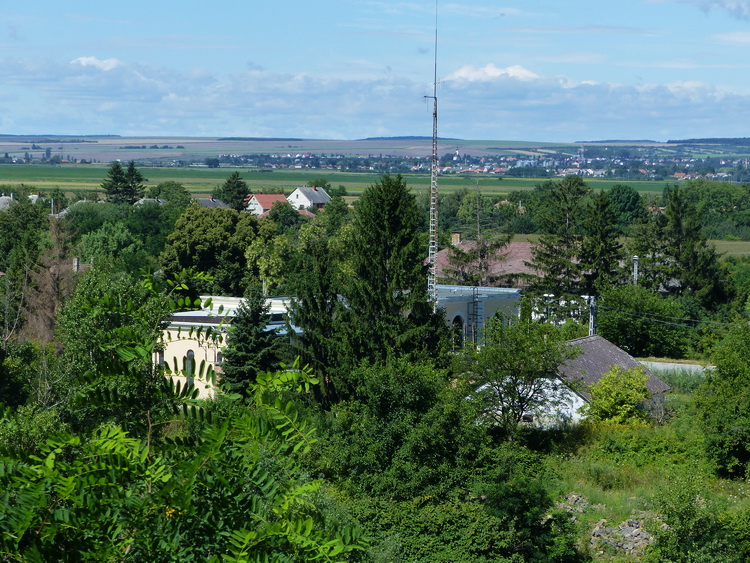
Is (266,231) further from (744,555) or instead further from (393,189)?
(744,555)

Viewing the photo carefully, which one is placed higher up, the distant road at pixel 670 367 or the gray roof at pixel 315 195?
the gray roof at pixel 315 195

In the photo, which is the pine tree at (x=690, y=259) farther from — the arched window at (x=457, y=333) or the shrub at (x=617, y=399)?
the shrub at (x=617, y=399)

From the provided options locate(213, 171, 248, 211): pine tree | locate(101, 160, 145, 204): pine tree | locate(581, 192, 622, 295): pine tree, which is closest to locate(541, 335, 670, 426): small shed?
locate(581, 192, 622, 295): pine tree

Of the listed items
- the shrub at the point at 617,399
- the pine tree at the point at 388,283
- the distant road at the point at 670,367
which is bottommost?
the distant road at the point at 670,367

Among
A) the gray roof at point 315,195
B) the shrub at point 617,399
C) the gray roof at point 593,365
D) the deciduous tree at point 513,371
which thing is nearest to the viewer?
the deciduous tree at point 513,371

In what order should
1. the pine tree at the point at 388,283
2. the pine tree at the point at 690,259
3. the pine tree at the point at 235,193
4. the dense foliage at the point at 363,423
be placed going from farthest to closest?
1. the pine tree at the point at 235,193
2. the pine tree at the point at 690,259
3. the pine tree at the point at 388,283
4. the dense foliage at the point at 363,423

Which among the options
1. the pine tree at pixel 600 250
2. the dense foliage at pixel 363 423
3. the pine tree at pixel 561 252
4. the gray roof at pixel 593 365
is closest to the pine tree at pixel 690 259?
the dense foliage at pixel 363 423

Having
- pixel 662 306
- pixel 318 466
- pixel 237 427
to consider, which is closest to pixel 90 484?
pixel 237 427
